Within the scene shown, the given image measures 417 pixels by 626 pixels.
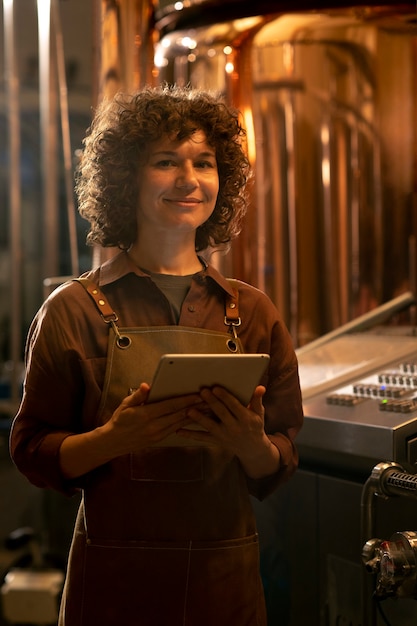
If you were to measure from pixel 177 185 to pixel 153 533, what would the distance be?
23.4 inches

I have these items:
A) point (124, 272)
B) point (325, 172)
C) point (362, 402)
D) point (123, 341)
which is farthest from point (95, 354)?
point (325, 172)

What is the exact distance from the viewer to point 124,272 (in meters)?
1.55

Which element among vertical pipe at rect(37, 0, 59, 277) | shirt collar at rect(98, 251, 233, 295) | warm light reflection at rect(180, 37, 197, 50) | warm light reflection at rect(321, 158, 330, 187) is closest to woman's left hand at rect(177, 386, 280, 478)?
shirt collar at rect(98, 251, 233, 295)

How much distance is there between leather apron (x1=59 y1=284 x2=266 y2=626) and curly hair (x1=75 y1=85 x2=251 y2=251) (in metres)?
0.17

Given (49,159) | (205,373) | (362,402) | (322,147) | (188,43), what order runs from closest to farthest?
(205,373) < (362,402) < (322,147) < (188,43) < (49,159)

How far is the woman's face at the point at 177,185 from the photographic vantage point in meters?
1.53

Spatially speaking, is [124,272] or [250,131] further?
[250,131]

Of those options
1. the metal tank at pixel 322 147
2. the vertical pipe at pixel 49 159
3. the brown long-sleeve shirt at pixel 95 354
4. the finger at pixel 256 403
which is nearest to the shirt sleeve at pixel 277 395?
the brown long-sleeve shirt at pixel 95 354

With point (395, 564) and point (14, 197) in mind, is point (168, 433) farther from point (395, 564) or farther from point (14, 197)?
point (14, 197)

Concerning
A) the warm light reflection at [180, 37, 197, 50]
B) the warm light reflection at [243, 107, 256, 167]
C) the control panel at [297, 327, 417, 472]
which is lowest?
the control panel at [297, 327, 417, 472]

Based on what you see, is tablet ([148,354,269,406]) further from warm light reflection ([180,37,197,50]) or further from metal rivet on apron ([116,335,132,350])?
warm light reflection ([180,37,197,50])

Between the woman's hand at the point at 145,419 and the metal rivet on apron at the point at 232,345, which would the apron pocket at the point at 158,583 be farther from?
the metal rivet on apron at the point at 232,345

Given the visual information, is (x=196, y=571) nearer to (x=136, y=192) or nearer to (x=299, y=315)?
(x=136, y=192)

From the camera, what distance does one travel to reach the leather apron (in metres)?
1.50
